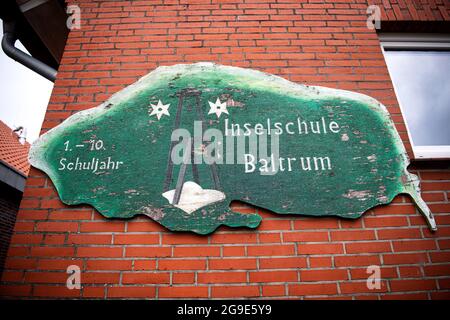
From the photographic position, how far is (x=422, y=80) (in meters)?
2.36

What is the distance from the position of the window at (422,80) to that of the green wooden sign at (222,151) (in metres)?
0.49

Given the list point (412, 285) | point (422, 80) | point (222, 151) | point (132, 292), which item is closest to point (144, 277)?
point (132, 292)

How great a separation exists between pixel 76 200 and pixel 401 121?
2233 mm

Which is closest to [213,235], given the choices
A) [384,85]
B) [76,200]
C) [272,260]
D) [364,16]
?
[272,260]

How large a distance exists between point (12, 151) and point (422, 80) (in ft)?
28.4

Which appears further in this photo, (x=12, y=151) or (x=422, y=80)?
(x=12, y=151)

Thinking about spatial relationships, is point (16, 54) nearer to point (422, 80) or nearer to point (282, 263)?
point (282, 263)

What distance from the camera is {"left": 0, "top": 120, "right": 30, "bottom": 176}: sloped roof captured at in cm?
650

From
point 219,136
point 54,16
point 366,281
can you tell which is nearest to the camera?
point 366,281

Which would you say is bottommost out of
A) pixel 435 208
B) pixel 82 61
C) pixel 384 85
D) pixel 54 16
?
pixel 435 208

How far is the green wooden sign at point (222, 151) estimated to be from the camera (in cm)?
171

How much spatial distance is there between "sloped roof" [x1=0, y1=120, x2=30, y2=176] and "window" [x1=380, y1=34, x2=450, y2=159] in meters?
7.12

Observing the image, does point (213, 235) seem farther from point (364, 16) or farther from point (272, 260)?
point (364, 16)

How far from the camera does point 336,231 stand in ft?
5.53
